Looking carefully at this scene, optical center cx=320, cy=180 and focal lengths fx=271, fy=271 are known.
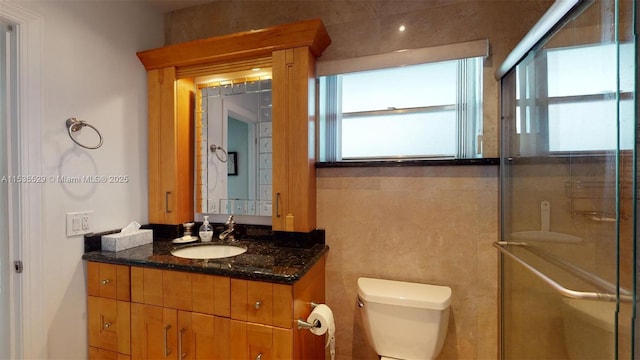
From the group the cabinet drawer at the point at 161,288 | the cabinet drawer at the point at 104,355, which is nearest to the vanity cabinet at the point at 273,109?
the cabinet drawer at the point at 161,288

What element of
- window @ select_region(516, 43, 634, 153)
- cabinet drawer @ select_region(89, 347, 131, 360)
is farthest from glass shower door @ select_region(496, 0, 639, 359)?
cabinet drawer @ select_region(89, 347, 131, 360)

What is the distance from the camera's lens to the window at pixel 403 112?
4.75 ft

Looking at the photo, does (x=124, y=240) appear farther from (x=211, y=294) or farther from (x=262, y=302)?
(x=262, y=302)

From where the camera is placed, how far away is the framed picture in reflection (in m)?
1.72

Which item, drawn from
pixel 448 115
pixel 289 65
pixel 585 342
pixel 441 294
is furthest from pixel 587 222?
pixel 289 65

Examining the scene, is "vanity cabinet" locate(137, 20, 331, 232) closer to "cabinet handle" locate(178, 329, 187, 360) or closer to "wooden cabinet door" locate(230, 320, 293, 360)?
"wooden cabinet door" locate(230, 320, 293, 360)

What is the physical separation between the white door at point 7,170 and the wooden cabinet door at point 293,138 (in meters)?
1.14

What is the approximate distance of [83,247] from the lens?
1.41 meters

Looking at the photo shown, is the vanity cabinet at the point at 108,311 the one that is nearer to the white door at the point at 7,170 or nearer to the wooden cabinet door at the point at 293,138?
the white door at the point at 7,170

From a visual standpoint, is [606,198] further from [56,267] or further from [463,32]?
[56,267]

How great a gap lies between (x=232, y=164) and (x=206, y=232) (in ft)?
1.47

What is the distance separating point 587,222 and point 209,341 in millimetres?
1526

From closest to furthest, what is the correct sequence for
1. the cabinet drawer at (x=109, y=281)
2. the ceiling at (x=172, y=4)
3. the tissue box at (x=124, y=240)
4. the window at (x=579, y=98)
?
the window at (x=579, y=98), the cabinet drawer at (x=109, y=281), the tissue box at (x=124, y=240), the ceiling at (x=172, y=4)

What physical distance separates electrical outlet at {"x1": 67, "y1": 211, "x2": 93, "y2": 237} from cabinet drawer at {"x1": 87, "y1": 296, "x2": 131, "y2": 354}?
1.13ft
